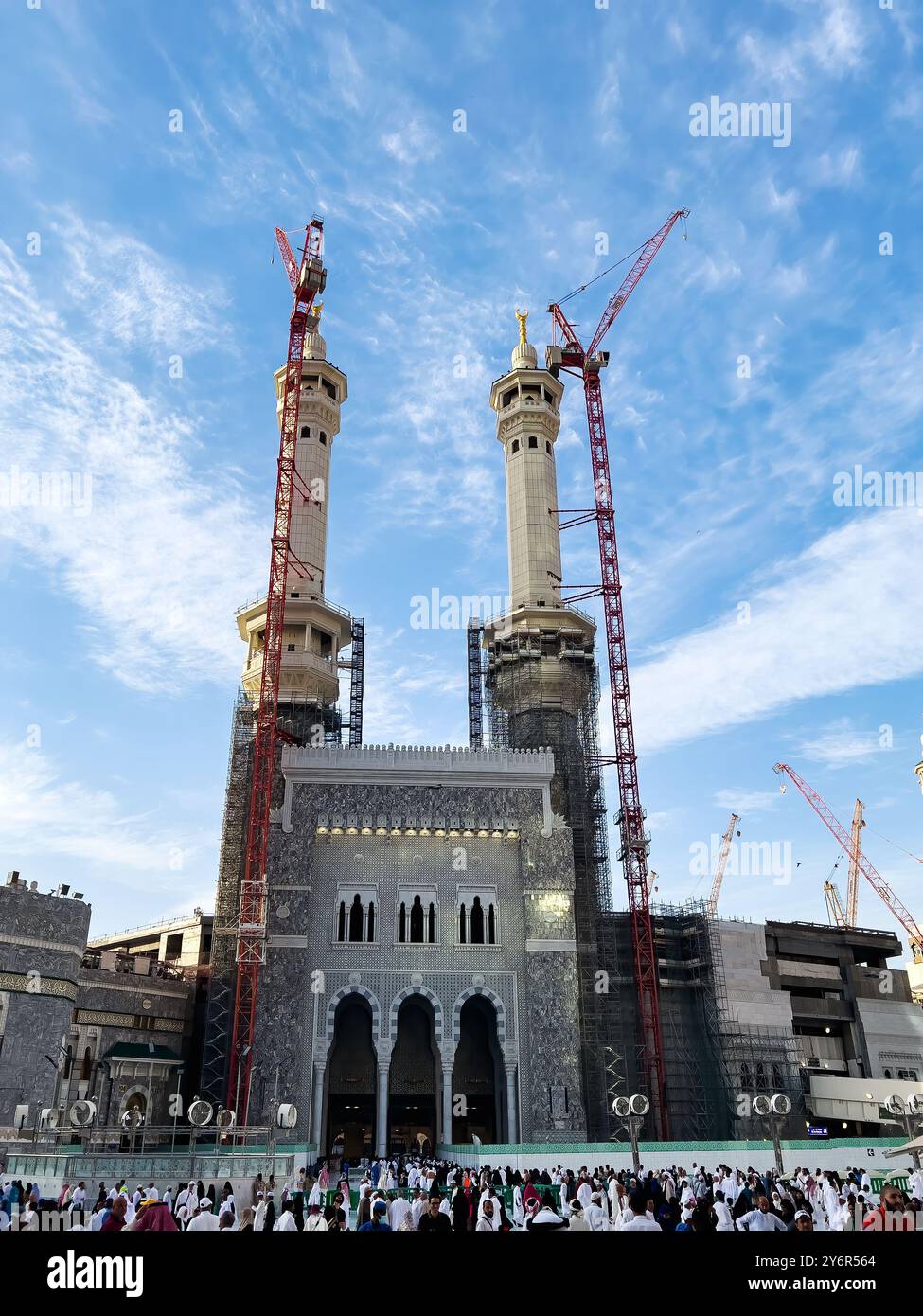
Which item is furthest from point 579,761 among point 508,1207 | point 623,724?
point 508,1207

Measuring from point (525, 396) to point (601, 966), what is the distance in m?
31.6

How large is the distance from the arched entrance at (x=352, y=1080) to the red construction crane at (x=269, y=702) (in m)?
4.28

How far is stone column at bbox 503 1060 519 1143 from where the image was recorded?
3772cm

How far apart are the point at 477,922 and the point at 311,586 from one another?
1959cm

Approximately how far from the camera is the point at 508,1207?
20.1 metres

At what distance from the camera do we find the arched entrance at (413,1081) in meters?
→ 41.0

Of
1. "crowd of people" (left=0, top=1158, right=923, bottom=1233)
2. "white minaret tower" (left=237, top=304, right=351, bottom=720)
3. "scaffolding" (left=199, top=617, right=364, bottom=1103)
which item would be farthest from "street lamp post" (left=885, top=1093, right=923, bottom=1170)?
"white minaret tower" (left=237, top=304, right=351, bottom=720)

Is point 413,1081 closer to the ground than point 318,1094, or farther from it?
farther from it

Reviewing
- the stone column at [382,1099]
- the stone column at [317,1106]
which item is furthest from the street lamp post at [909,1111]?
the stone column at [317,1106]

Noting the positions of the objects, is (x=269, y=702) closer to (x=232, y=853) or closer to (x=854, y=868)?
(x=232, y=853)

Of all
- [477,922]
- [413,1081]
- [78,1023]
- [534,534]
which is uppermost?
[534,534]

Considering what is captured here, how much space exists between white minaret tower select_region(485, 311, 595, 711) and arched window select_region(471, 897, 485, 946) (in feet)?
40.3

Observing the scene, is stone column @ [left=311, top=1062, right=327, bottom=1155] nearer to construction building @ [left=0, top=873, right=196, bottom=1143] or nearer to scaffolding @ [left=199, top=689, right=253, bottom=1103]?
scaffolding @ [left=199, top=689, right=253, bottom=1103]

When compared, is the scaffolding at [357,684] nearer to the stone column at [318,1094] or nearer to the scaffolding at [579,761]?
the scaffolding at [579,761]
